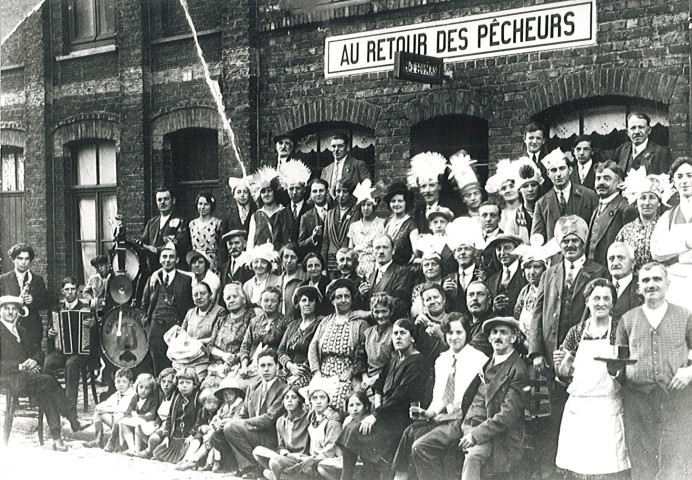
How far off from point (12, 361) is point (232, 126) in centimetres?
365

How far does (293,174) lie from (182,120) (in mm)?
2606

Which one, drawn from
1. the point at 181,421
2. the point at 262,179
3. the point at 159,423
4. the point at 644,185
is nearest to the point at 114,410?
the point at 159,423

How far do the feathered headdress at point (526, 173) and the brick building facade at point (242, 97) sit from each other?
2.65ft

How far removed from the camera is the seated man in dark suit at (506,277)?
625 centimetres

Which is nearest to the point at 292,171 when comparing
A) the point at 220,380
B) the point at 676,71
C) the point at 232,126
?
the point at 232,126

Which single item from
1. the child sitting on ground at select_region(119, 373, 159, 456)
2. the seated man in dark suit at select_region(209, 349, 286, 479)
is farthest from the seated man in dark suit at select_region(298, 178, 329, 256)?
the child sitting on ground at select_region(119, 373, 159, 456)

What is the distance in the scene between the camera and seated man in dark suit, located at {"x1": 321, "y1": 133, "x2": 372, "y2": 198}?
28.6 ft

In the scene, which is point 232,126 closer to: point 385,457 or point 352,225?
point 352,225

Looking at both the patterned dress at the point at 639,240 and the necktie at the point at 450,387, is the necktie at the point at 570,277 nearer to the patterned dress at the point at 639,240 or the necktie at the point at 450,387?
the patterned dress at the point at 639,240

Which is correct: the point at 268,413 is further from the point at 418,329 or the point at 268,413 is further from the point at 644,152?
the point at 644,152

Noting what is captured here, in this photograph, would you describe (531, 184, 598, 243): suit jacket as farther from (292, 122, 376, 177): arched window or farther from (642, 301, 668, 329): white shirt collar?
(292, 122, 376, 177): arched window

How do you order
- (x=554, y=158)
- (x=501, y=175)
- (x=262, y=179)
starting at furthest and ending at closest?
(x=262, y=179) < (x=501, y=175) < (x=554, y=158)

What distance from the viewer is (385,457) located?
6324 millimetres

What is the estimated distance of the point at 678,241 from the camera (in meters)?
5.67
